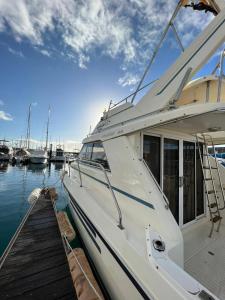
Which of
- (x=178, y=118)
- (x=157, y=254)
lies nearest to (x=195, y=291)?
(x=157, y=254)

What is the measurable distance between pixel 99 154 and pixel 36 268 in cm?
244

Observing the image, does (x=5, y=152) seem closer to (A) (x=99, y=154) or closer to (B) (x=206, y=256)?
(A) (x=99, y=154)

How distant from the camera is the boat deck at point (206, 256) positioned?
2129 mm

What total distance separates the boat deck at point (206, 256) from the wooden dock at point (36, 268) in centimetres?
183

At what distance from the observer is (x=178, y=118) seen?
1.86 metres

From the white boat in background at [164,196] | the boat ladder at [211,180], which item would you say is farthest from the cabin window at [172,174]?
the boat ladder at [211,180]

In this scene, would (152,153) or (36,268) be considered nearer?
(152,153)

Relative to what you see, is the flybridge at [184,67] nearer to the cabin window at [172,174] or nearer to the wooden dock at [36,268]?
the cabin window at [172,174]

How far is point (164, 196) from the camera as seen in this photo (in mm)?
2217

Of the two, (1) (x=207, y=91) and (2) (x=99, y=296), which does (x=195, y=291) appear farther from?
(1) (x=207, y=91)

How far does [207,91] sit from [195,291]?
304 cm

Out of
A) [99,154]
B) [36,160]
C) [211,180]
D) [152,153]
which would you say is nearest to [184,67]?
[152,153]

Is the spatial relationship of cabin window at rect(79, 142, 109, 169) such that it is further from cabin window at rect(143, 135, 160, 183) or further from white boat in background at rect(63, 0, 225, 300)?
cabin window at rect(143, 135, 160, 183)

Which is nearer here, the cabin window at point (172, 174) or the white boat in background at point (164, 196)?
the white boat in background at point (164, 196)
